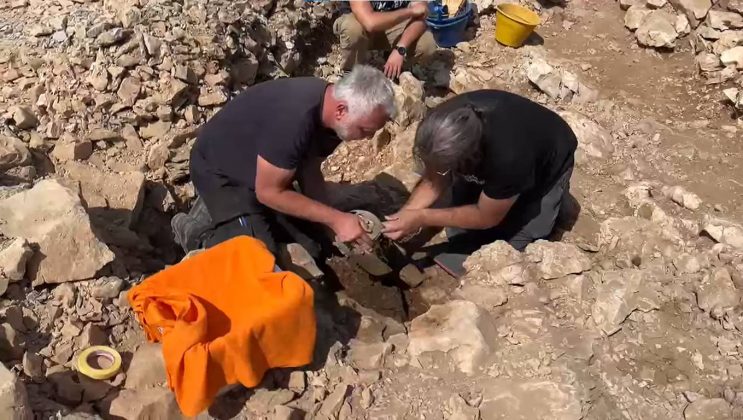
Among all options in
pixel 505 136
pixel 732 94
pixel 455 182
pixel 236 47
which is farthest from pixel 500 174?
pixel 732 94

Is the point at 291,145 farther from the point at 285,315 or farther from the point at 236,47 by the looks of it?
the point at 236,47

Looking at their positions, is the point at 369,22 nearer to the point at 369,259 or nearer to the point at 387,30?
the point at 387,30

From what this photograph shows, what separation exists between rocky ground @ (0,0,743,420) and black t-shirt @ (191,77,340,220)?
2.15ft

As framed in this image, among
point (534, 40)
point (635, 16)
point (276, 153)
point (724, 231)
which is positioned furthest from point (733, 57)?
point (276, 153)

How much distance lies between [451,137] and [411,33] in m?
2.77

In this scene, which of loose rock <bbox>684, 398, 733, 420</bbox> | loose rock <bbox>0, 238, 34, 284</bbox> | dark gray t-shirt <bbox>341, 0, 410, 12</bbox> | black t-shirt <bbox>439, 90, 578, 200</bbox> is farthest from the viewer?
dark gray t-shirt <bbox>341, 0, 410, 12</bbox>

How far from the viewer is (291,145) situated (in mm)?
3557

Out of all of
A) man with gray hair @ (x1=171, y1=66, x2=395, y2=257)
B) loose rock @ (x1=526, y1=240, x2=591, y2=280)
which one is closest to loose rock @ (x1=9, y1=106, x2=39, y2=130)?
man with gray hair @ (x1=171, y1=66, x2=395, y2=257)

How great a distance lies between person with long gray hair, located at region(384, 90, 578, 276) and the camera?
3520 mm

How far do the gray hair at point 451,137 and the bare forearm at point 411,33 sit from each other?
2564 mm

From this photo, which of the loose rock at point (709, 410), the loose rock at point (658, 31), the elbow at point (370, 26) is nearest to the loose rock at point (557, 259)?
the loose rock at point (709, 410)

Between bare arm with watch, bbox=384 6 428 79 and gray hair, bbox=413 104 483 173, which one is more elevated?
gray hair, bbox=413 104 483 173

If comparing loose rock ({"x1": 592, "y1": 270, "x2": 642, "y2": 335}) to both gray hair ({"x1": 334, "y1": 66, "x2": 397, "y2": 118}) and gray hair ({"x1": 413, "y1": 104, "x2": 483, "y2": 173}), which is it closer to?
gray hair ({"x1": 413, "y1": 104, "x2": 483, "y2": 173})

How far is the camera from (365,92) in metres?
3.48
